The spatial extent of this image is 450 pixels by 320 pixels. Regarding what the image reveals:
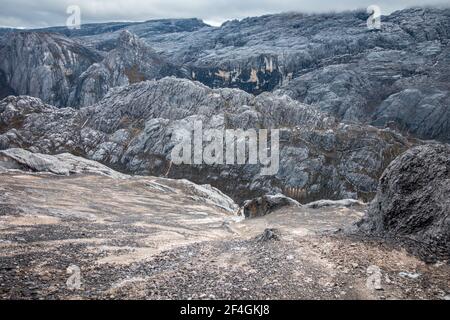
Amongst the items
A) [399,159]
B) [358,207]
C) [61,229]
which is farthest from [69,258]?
[358,207]

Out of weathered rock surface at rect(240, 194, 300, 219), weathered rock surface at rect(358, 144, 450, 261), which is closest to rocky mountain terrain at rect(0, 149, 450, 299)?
weathered rock surface at rect(358, 144, 450, 261)

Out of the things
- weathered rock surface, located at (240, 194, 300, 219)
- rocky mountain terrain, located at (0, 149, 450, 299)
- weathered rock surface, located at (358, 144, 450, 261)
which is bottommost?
weathered rock surface, located at (240, 194, 300, 219)

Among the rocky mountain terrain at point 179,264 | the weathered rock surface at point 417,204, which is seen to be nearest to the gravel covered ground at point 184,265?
the rocky mountain terrain at point 179,264

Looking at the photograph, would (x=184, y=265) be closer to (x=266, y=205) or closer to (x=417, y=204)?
(x=417, y=204)

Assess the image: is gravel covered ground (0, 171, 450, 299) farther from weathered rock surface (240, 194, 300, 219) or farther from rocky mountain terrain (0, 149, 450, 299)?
weathered rock surface (240, 194, 300, 219)

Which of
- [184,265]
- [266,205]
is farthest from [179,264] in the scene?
[266,205]

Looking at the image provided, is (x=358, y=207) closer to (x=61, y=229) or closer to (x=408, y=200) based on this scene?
(x=408, y=200)

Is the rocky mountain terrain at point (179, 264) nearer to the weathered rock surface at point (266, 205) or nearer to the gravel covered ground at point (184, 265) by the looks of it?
the gravel covered ground at point (184, 265)

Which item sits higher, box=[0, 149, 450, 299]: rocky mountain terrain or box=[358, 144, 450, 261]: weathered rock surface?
box=[358, 144, 450, 261]: weathered rock surface
